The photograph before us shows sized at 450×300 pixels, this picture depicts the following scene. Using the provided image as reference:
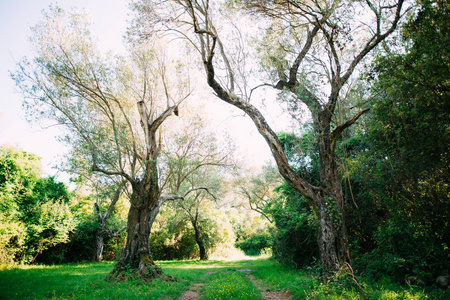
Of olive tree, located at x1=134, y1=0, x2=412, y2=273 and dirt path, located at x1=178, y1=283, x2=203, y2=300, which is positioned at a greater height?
olive tree, located at x1=134, y1=0, x2=412, y2=273

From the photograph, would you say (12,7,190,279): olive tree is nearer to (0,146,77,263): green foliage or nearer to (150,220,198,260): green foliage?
(0,146,77,263): green foliage

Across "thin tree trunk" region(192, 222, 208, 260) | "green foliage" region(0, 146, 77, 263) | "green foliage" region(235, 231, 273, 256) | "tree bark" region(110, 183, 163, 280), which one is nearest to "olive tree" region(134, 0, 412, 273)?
"tree bark" region(110, 183, 163, 280)

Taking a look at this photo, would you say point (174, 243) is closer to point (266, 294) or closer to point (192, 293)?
point (192, 293)

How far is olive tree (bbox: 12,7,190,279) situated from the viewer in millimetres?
10578

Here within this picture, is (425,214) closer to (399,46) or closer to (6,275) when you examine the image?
(399,46)

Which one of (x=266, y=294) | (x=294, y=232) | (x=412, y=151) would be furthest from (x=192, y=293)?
(x=412, y=151)

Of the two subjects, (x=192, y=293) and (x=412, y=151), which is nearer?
(x=412, y=151)

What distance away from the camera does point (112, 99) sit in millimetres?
11539

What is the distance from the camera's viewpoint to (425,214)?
6.18 metres

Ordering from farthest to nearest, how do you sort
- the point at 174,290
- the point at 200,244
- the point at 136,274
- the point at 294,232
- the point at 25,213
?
1. the point at 200,244
2. the point at 25,213
3. the point at 294,232
4. the point at 136,274
5. the point at 174,290

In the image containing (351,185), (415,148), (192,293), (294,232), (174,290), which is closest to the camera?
(415,148)

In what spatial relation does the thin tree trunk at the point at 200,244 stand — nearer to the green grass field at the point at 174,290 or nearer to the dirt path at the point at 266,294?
the green grass field at the point at 174,290

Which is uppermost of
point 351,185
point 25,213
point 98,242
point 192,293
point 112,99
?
point 112,99

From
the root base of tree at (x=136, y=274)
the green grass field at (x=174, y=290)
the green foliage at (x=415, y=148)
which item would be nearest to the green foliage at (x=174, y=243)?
the root base of tree at (x=136, y=274)
